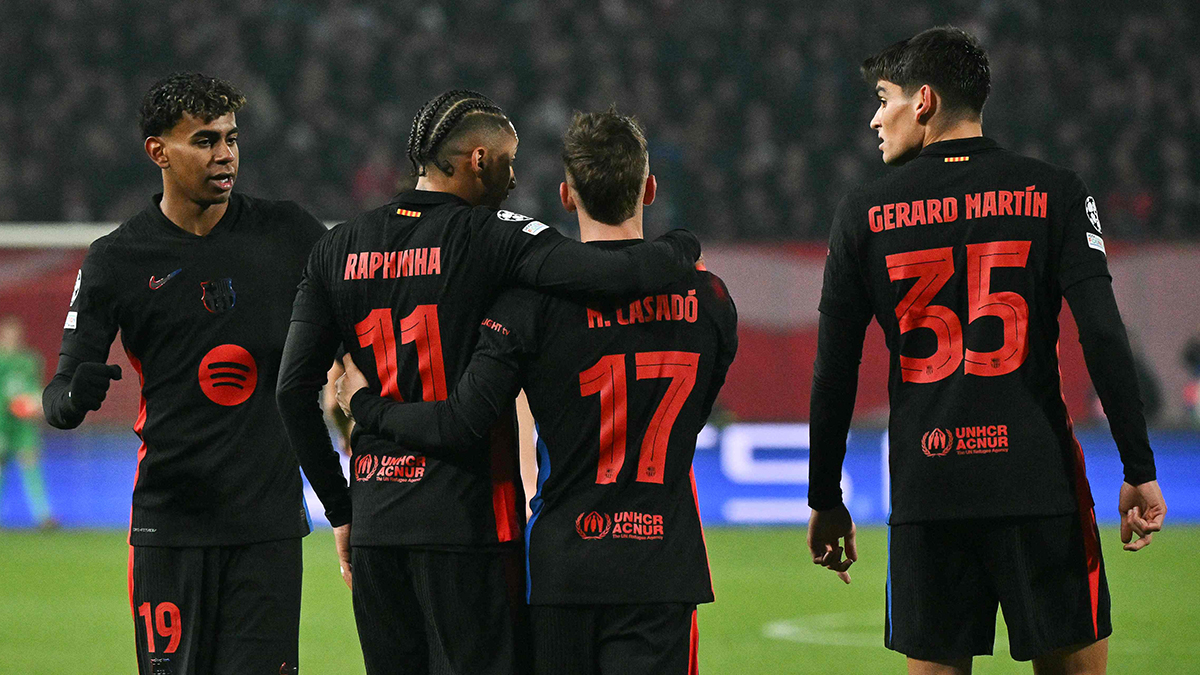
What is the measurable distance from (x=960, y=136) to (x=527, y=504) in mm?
1383

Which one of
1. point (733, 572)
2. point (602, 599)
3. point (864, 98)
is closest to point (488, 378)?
point (602, 599)

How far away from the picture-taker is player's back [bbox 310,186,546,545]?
3.06m

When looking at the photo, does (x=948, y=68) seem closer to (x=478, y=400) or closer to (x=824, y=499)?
(x=824, y=499)

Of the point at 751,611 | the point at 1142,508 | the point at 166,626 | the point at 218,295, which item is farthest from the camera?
the point at 751,611

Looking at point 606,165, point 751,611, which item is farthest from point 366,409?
point 751,611

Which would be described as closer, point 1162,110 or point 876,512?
point 876,512

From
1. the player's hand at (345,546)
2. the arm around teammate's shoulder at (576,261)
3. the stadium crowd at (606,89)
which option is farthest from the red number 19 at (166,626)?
the stadium crowd at (606,89)

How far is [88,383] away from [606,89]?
14.8 meters

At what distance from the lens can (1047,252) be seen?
3121mm

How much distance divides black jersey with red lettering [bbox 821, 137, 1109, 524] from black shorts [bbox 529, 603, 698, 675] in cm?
65

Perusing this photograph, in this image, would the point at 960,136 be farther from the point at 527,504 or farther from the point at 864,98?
the point at 864,98

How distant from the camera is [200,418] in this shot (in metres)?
3.73

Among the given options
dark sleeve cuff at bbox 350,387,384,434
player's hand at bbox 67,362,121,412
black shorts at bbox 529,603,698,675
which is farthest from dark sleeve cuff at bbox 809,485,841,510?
player's hand at bbox 67,362,121,412

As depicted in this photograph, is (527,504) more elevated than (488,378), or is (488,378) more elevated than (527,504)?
(488,378)
